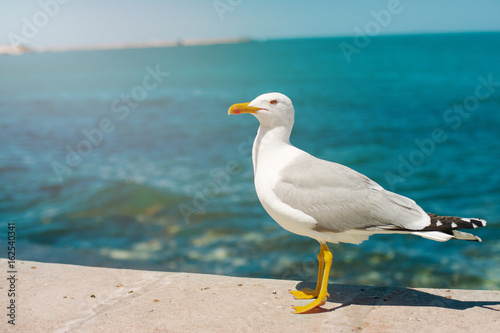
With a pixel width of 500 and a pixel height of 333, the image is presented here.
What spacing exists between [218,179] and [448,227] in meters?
11.3

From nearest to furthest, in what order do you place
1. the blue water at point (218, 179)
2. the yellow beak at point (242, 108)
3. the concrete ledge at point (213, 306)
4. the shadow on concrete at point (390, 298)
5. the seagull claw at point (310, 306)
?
the concrete ledge at point (213, 306), the seagull claw at point (310, 306), the shadow on concrete at point (390, 298), the yellow beak at point (242, 108), the blue water at point (218, 179)

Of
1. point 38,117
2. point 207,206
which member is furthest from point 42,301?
point 38,117

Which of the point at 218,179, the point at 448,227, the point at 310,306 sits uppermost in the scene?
the point at 218,179

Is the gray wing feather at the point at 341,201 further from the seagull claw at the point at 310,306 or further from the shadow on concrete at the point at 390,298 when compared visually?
the shadow on concrete at the point at 390,298

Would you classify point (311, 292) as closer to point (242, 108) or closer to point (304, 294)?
point (304, 294)

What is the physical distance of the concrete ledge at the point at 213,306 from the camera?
3754 mm

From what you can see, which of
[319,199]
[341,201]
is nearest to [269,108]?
[319,199]

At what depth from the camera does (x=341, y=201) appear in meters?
4.17

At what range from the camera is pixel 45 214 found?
12.1 metres

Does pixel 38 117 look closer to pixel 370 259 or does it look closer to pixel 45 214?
pixel 45 214

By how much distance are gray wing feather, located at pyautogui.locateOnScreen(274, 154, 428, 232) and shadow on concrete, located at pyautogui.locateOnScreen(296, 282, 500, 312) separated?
66 cm

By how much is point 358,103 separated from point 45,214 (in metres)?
27.1

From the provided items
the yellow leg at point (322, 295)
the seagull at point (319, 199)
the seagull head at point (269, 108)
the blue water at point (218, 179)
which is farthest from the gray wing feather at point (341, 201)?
the blue water at point (218, 179)

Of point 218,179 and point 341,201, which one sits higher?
point 218,179
